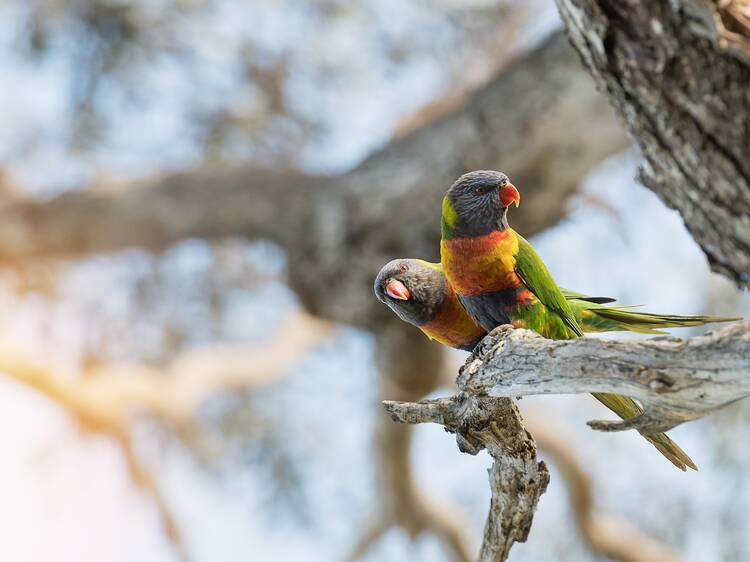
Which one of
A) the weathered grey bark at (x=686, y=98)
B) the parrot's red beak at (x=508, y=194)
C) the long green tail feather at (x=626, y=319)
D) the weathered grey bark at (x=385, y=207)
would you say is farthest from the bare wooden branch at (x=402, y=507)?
the weathered grey bark at (x=686, y=98)

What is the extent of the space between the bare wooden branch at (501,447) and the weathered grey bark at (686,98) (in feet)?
1.76

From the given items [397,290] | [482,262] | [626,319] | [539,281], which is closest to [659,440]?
[626,319]

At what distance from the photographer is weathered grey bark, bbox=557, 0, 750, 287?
1284 mm

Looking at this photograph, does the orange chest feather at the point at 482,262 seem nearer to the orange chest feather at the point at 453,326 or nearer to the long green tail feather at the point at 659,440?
the orange chest feather at the point at 453,326

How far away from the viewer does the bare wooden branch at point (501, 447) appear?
166 centimetres

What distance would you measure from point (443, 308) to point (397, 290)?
0.17 meters

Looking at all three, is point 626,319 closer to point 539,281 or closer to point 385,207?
point 539,281

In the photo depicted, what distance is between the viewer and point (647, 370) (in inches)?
51.5

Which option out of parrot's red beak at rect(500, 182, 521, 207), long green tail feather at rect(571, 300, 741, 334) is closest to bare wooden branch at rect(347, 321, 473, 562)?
long green tail feather at rect(571, 300, 741, 334)

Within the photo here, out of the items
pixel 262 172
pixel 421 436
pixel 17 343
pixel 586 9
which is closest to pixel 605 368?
pixel 586 9

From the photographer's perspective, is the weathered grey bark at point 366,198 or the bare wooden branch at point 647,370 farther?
the weathered grey bark at point 366,198

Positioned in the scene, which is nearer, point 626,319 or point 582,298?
point 626,319

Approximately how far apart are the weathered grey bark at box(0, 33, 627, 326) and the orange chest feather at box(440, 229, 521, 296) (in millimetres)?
1810

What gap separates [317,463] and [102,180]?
2.78 meters
